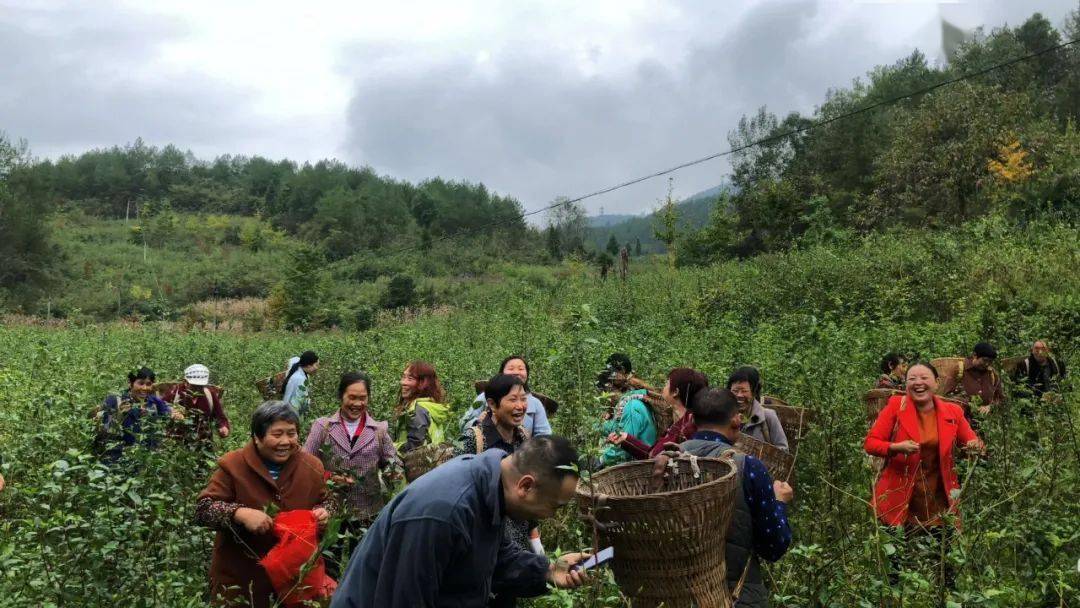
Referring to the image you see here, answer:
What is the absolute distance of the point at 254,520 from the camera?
3252 millimetres

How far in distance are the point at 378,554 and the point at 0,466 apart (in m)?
2.36

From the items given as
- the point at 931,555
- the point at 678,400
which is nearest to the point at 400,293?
the point at 678,400

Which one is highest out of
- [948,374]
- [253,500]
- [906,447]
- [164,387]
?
[164,387]

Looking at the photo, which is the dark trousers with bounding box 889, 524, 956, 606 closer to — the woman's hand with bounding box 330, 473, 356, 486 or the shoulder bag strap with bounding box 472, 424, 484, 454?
the shoulder bag strap with bounding box 472, 424, 484, 454

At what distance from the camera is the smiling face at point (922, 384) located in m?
4.49

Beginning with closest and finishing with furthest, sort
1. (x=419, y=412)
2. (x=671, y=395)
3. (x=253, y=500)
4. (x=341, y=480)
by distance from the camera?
(x=253, y=500) → (x=341, y=480) → (x=671, y=395) → (x=419, y=412)

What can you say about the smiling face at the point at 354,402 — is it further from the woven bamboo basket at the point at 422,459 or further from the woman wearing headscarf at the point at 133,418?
the woman wearing headscarf at the point at 133,418

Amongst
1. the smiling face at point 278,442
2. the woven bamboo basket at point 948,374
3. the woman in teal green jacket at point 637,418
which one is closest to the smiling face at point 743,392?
the woman in teal green jacket at point 637,418

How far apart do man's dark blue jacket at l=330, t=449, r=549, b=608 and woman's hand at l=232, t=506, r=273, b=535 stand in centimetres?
108

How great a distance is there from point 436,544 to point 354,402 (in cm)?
250

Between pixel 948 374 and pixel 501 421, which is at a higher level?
pixel 501 421

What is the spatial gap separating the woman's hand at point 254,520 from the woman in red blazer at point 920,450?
10.4 feet

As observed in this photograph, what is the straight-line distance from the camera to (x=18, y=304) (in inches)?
1679

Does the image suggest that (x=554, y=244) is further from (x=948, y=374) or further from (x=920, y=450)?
(x=920, y=450)
